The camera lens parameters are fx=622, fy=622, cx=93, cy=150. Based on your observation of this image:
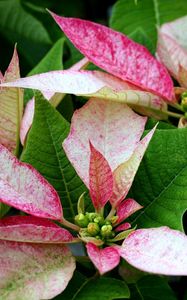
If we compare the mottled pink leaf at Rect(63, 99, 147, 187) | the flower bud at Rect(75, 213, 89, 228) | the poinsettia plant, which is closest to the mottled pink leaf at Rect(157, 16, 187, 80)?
the poinsettia plant

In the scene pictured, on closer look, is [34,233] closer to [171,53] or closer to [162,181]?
[162,181]

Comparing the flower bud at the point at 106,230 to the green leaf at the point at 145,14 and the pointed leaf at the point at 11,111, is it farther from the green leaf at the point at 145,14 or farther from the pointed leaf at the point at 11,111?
the green leaf at the point at 145,14

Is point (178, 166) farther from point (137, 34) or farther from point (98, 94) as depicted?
point (137, 34)

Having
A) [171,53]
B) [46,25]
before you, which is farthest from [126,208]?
[46,25]

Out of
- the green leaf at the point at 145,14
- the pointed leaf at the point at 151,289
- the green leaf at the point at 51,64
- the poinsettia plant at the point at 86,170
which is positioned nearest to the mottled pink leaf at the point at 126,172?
the poinsettia plant at the point at 86,170

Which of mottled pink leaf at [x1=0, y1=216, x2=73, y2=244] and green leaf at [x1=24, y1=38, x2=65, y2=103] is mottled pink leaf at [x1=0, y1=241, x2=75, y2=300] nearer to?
mottled pink leaf at [x1=0, y1=216, x2=73, y2=244]

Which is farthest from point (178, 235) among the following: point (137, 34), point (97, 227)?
point (137, 34)
